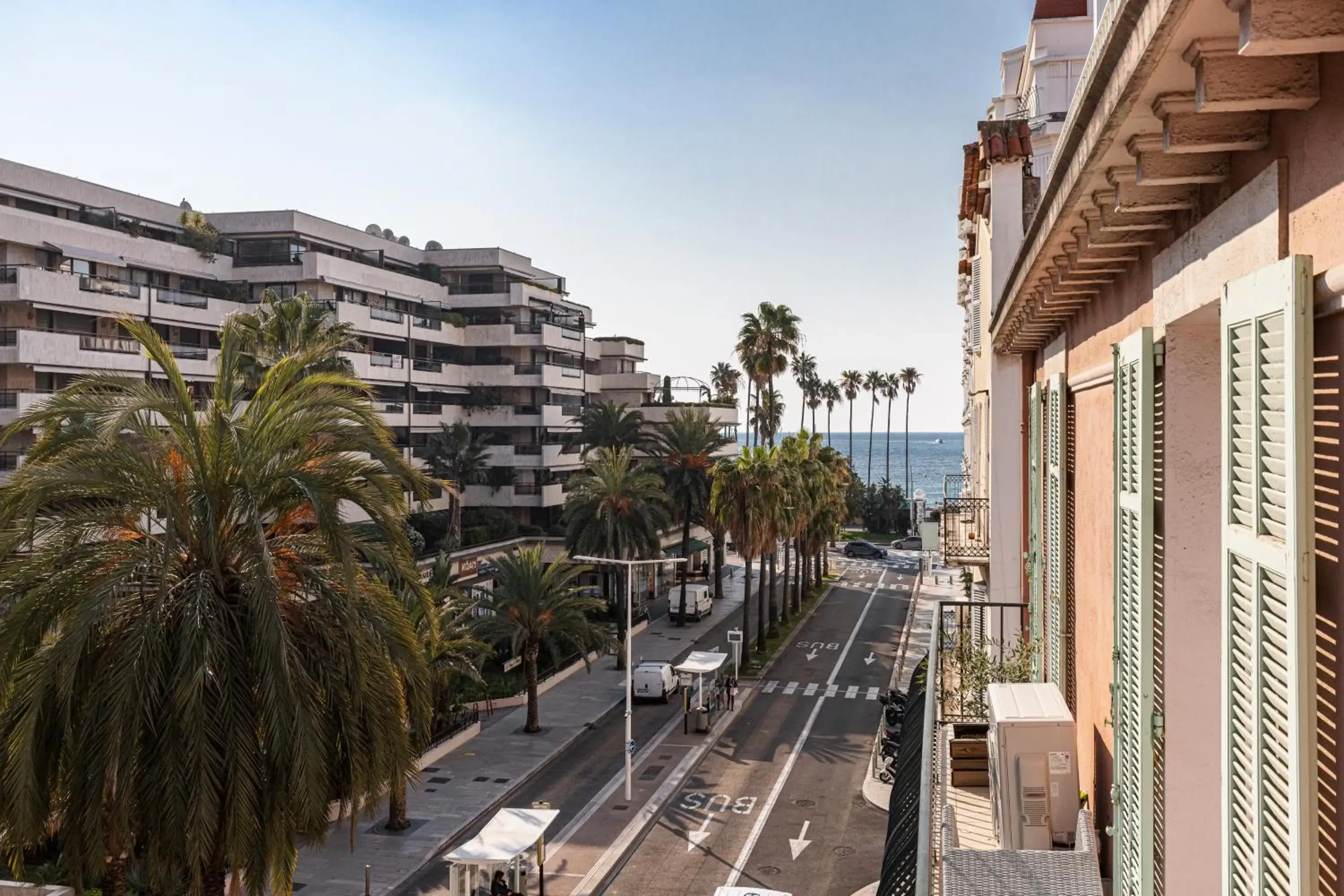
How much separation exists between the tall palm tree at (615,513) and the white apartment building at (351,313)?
31.6 feet

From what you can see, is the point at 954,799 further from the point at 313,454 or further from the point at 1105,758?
the point at 313,454

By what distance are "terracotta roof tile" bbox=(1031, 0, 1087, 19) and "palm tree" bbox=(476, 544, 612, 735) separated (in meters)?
21.6

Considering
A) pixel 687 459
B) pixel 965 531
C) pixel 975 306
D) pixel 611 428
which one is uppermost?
pixel 975 306

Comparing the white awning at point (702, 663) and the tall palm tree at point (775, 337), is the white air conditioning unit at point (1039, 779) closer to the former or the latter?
the white awning at point (702, 663)

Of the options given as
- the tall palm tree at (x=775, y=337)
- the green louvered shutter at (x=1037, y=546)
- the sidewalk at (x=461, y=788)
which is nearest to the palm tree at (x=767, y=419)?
the tall palm tree at (x=775, y=337)

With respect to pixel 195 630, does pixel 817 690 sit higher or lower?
lower

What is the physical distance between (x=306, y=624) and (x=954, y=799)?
7088 millimetres

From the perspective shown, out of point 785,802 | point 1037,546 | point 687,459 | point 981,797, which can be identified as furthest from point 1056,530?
point 687,459

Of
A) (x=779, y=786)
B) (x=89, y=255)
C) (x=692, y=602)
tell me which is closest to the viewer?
(x=779, y=786)

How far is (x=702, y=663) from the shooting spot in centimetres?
4078

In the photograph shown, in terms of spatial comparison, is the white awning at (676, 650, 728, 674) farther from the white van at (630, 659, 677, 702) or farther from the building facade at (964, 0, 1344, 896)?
the building facade at (964, 0, 1344, 896)

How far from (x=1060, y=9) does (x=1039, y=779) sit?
27472 mm

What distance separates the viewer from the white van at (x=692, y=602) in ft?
199

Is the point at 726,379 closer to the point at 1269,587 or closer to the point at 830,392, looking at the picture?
the point at 830,392
